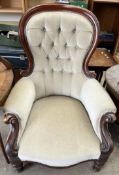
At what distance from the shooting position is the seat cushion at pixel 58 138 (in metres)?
1.05

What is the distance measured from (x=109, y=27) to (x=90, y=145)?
2008 millimetres

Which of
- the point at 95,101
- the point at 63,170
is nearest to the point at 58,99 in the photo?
the point at 95,101

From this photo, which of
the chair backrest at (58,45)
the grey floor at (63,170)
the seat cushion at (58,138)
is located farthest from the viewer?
the grey floor at (63,170)

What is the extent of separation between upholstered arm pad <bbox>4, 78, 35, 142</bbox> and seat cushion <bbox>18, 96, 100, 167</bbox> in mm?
92

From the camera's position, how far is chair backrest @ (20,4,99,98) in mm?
1218

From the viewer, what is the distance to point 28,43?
127 centimetres

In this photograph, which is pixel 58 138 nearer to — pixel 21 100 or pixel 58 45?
pixel 21 100

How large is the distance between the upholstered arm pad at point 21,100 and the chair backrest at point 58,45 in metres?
0.12

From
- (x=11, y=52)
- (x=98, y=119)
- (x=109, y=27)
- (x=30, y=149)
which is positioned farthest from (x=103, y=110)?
(x=109, y=27)

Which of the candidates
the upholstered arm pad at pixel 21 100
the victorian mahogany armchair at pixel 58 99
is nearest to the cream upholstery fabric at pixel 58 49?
the victorian mahogany armchair at pixel 58 99

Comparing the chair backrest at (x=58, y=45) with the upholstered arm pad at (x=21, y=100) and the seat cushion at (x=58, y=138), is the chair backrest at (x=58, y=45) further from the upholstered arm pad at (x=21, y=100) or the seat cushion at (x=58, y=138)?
the seat cushion at (x=58, y=138)

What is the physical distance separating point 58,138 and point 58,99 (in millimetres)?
392

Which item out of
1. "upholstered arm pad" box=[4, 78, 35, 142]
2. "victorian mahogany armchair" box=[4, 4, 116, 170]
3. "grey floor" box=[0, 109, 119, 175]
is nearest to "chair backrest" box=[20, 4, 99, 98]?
"victorian mahogany armchair" box=[4, 4, 116, 170]

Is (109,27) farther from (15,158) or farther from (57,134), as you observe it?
(15,158)
